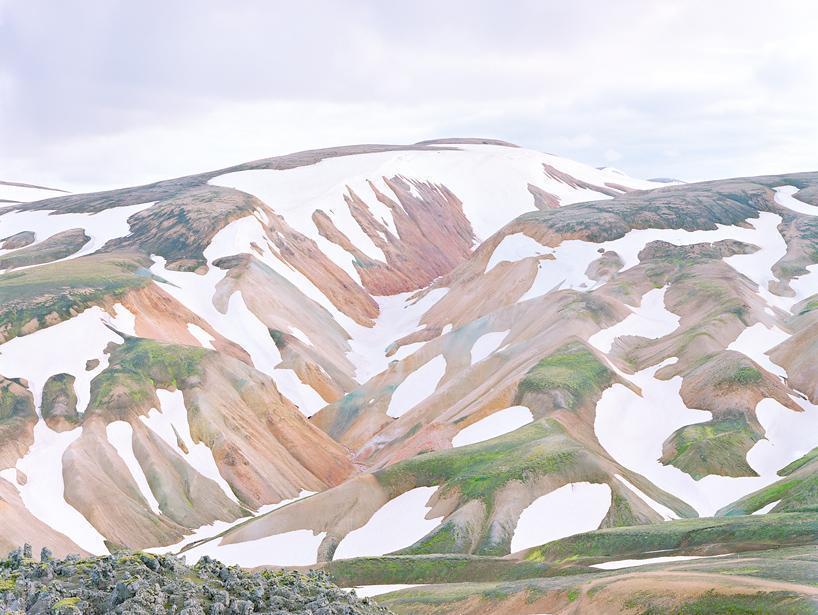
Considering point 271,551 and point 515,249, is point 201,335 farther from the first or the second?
point 515,249

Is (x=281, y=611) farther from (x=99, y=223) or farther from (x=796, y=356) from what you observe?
(x=99, y=223)

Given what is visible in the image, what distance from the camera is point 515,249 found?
411 feet

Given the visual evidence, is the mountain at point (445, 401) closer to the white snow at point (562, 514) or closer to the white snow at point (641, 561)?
the white snow at point (562, 514)

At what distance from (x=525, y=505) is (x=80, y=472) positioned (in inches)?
1279

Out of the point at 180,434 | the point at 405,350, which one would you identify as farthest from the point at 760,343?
the point at 180,434

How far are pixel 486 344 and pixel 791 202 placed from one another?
60.1 m

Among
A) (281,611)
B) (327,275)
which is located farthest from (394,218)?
(281,611)

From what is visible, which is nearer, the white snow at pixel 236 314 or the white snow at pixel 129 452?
the white snow at pixel 129 452

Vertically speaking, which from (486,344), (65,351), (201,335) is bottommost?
(486,344)

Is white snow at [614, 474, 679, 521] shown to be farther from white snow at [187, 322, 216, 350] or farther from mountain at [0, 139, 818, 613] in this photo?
white snow at [187, 322, 216, 350]

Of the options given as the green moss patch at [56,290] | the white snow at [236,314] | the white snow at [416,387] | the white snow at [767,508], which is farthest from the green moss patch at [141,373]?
the white snow at [767,508]

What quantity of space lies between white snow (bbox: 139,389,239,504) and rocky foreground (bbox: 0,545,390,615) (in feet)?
151

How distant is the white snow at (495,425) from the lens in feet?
220

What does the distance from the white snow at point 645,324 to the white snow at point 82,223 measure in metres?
77.2
